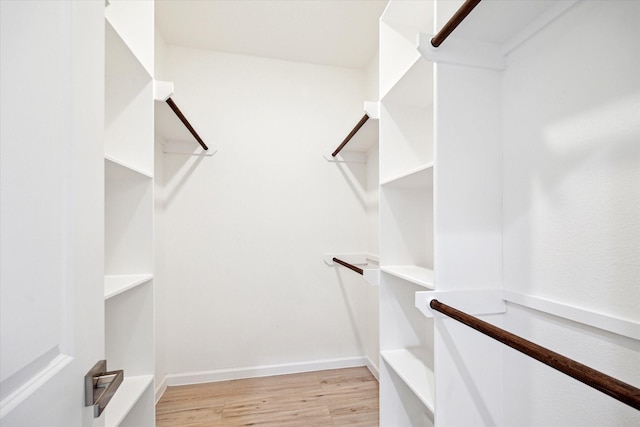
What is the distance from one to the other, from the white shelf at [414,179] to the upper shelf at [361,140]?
38 cm

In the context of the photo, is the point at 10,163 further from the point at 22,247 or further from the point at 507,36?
the point at 507,36

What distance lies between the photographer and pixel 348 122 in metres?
2.27

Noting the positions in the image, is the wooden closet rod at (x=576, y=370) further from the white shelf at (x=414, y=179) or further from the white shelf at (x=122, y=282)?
the white shelf at (x=122, y=282)

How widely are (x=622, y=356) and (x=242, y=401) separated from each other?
1.90 m

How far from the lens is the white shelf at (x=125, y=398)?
89 cm

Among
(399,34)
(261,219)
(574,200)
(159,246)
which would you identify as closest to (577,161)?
(574,200)

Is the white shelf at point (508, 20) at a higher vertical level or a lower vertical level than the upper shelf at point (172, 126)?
higher

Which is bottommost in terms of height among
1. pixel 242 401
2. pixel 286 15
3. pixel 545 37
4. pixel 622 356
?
pixel 242 401

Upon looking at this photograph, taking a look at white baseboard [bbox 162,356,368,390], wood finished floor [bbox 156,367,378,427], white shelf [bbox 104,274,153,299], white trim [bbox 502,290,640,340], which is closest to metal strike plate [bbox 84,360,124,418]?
white shelf [bbox 104,274,153,299]

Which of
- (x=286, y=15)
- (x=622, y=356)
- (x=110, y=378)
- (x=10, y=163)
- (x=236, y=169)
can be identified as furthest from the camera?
(x=236, y=169)

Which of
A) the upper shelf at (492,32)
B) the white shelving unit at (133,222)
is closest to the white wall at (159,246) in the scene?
the white shelving unit at (133,222)

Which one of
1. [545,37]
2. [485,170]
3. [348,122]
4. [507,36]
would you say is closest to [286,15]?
[348,122]

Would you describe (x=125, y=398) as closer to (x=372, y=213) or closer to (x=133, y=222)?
(x=133, y=222)

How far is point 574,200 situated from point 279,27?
193 centimetres
